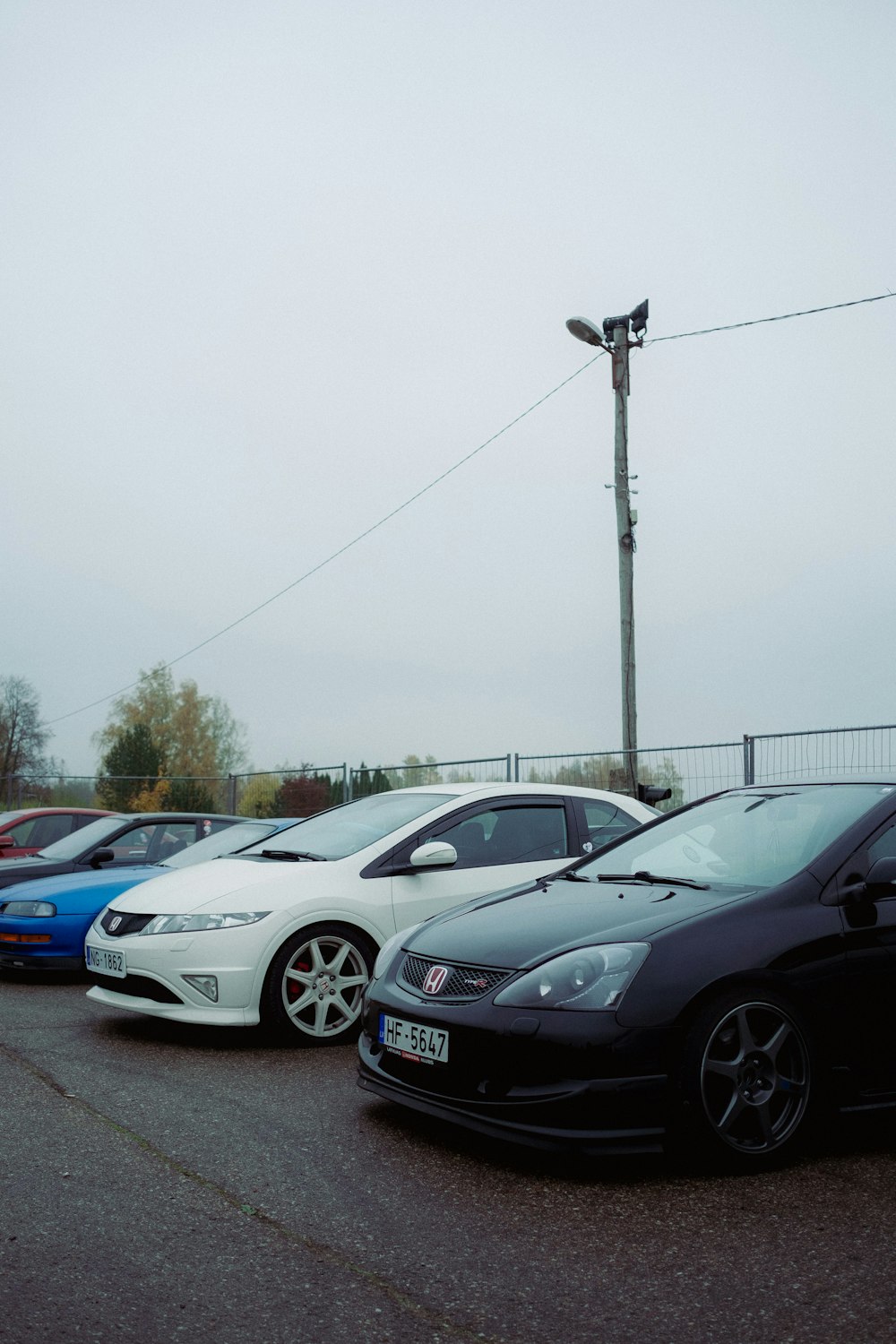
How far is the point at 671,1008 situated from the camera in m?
3.99

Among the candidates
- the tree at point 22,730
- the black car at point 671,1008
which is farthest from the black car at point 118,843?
the tree at point 22,730

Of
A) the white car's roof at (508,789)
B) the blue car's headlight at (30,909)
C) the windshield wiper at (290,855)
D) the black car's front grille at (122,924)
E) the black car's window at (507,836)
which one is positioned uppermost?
the white car's roof at (508,789)

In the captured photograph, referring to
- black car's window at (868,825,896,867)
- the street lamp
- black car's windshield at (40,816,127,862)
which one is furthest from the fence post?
black car's window at (868,825,896,867)

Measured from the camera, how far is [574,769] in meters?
14.7

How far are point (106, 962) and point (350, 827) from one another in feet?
5.23

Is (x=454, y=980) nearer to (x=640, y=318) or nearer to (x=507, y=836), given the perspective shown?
(x=507, y=836)

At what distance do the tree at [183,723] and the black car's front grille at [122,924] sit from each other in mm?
61206

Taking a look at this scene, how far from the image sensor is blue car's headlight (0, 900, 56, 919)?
27.6ft

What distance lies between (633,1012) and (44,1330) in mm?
1972

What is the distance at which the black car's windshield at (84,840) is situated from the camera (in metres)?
10.5

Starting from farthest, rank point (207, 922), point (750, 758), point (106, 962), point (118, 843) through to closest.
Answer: point (750, 758), point (118, 843), point (106, 962), point (207, 922)

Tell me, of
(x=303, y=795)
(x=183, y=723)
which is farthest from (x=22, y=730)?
(x=303, y=795)

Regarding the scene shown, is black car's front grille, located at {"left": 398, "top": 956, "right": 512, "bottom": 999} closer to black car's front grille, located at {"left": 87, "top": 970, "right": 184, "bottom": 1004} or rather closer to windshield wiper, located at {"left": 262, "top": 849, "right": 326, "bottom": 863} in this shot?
black car's front grille, located at {"left": 87, "top": 970, "right": 184, "bottom": 1004}

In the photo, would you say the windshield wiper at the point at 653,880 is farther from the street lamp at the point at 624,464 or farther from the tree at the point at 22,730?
the tree at the point at 22,730
